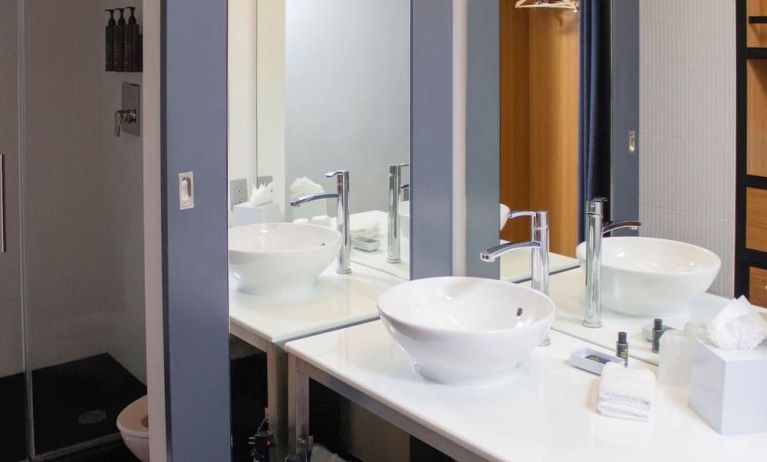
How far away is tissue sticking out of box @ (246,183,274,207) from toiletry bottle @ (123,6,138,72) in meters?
0.55

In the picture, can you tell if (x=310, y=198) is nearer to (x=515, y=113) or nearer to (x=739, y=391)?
(x=515, y=113)

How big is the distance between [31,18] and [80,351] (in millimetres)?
1107

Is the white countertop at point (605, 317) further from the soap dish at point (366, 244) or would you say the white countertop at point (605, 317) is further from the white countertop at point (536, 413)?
the soap dish at point (366, 244)

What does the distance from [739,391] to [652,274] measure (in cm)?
41

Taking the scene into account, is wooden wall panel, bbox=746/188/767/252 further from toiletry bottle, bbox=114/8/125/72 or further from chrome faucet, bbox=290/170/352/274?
toiletry bottle, bbox=114/8/125/72

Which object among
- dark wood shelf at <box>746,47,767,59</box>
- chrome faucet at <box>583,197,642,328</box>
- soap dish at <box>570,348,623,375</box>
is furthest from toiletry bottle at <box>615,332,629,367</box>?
dark wood shelf at <box>746,47,767,59</box>

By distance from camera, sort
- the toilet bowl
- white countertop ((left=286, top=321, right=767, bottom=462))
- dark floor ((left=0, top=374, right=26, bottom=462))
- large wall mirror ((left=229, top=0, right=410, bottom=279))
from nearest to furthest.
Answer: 1. white countertop ((left=286, top=321, right=767, bottom=462))
2. large wall mirror ((left=229, top=0, right=410, bottom=279))
3. the toilet bowl
4. dark floor ((left=0, top=374, right=26, bottom=462))

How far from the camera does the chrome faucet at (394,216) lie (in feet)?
7.64

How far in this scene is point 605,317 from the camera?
2033mm

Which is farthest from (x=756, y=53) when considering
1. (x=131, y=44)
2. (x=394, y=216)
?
(x=131, y=44)

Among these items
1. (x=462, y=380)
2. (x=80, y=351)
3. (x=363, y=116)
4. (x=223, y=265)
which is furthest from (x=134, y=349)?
(x=462, y=380)

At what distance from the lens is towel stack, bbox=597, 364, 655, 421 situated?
1636mm

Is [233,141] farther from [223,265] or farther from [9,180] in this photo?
[9,180]

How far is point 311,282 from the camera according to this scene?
229cm
